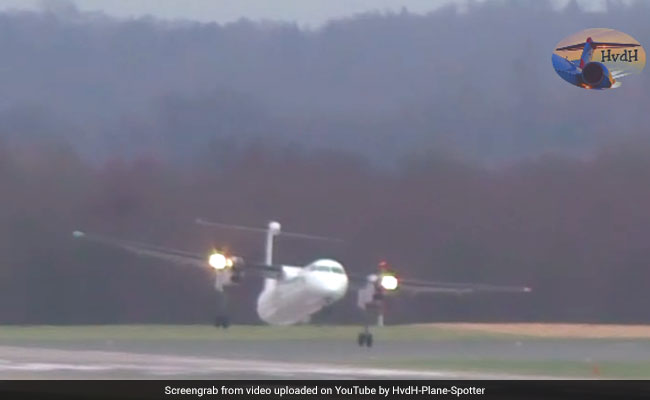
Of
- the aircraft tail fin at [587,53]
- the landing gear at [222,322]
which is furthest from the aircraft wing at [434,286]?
the aircraft tail fin at [587,53]

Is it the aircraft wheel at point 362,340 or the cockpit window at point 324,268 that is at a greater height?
the cockpit window at point 324,268

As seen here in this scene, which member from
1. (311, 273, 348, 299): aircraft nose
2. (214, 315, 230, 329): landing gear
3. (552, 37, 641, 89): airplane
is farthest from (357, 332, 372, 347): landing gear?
(552, 37, 641, 89): airplane

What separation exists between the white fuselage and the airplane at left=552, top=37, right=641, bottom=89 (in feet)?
44.3

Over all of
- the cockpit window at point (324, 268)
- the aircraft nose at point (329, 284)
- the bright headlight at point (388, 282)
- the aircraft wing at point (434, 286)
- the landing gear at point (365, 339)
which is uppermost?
the aircraft wing at point (434, 286)

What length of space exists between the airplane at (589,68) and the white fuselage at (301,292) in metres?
13.5

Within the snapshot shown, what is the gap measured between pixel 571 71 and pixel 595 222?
6319mm

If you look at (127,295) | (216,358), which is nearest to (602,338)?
(216,358)

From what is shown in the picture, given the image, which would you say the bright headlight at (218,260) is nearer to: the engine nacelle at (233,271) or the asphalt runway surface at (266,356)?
the engine nacelle at (233,271)

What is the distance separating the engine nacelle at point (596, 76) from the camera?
4553 centimetres

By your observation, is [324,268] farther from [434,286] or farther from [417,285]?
→ [434,286]
